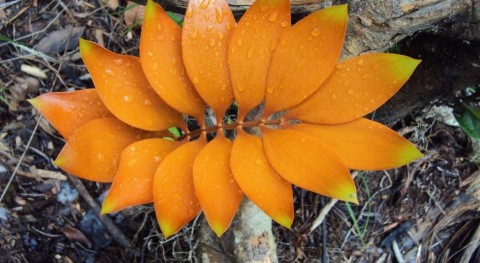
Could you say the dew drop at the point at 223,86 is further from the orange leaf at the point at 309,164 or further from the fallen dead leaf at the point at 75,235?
the fallen dead leaf at the point at 75,235

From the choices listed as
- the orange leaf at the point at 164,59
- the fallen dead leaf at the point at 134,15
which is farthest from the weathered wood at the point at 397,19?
the fallen dead leaf at the point at 134,15

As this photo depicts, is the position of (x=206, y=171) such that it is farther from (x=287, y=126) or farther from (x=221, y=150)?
(x=287, y=126)

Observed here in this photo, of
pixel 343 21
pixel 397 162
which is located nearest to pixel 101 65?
→ pixel 343 21

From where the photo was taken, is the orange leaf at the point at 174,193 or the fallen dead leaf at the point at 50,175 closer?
the orange leaf at the point at 174,193

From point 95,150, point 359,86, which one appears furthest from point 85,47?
point 359,86

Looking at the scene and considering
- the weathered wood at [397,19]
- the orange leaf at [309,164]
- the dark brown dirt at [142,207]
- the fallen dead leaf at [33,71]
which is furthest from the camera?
the fallen dead leaf at [33,71]

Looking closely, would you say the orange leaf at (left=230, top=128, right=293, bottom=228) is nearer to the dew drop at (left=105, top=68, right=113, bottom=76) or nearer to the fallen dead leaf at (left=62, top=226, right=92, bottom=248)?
the dew drop at (left=105, top=68, right=113, bottom=76)
